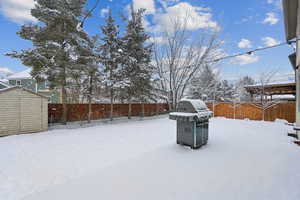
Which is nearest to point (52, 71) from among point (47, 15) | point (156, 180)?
point (47, 15)

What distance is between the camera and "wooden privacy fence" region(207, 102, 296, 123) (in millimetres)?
10062

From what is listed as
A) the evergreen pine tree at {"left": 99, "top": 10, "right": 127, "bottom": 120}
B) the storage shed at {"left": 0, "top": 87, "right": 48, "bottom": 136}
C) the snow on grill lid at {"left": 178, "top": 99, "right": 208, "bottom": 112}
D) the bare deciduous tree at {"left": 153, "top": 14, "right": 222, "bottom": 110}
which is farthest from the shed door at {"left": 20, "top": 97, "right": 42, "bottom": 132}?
the bare deciduous tree at {"left": 153, "top": 14, "right": 222, "bottom": 110}

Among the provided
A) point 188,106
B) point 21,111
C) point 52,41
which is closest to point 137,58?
point 52,41

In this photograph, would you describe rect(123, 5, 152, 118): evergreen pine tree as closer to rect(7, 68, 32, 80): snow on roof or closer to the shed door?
the shed door

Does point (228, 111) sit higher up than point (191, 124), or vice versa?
point (191, 124)

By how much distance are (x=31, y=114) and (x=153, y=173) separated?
7007mm

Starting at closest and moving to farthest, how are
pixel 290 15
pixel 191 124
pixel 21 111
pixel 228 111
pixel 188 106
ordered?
1. pixel 191 124
2. pixel 188 106
3. pixel 290 15
4. pixel 21 111
5. pixel 228 111

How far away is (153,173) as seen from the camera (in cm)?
287

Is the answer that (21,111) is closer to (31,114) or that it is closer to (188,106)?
(31,114)

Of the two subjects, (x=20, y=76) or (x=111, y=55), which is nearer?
(x=111, y=55)

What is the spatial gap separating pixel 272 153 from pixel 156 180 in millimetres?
3307

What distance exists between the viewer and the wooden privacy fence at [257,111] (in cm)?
1006

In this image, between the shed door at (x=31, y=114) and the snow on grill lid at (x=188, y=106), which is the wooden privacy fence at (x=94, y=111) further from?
the snow on grill lid at (x=188, y=106)

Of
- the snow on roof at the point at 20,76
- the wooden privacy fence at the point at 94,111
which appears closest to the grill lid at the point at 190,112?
the wooden privacy fence at the point at 94,111
